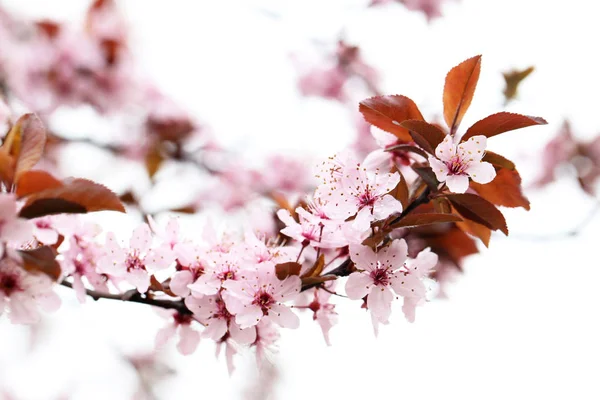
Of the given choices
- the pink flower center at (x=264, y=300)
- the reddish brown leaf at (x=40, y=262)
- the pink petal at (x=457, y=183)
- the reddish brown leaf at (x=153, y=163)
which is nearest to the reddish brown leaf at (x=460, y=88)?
the pink petal at (x=457, y=183)

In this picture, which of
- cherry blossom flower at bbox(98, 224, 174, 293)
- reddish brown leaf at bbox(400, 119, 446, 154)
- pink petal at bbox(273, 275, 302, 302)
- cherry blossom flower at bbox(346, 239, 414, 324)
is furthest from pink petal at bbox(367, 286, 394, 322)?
cherry blossom flower at bbox(98, 224, 174, 293)

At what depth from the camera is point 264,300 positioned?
2.60ft

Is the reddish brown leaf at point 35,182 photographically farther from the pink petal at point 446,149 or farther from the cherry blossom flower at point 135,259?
the pink petal at point 446,149

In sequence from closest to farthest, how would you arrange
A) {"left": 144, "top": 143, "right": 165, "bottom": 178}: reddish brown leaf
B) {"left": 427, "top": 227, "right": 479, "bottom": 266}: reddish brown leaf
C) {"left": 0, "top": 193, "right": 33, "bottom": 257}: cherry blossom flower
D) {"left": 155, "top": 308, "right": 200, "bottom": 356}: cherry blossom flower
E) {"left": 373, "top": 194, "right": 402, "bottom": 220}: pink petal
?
{"left": 0, "top": 193, "right": 33, "bottom": 257}: cherry blossom flower, {"left": 373, "top": 194, "right": 402, "bottom": 220}: pink petal, {"left": 155, "top": 308, "right": 200, "bottom": 356}: cherry blossom flower, {"left": 427, "top": 227, "right": 479, "bottom": 266}: reddish brown leaf, {"left": 144, "top": 143, "right": 165, "bottom": 178}: reddish brown leaf

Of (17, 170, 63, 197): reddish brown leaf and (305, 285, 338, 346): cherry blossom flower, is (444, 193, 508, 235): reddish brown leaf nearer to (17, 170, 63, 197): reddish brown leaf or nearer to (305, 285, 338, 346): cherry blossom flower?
(305, 285, 338, 346): cherry blossom flower

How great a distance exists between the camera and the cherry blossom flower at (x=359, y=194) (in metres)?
0.74

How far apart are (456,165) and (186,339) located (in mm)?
517

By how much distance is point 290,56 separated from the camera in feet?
12.7

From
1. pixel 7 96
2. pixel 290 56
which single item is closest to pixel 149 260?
pixel 7 96

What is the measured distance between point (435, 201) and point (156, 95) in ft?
8.44

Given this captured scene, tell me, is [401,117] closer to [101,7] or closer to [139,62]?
[101,7]

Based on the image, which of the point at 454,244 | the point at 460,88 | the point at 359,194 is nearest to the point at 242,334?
the point at 359,194

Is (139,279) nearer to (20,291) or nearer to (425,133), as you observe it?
(20,291)

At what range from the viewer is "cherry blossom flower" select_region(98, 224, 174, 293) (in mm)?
844
